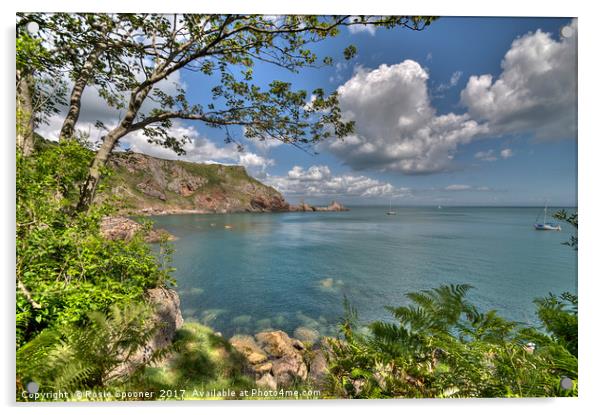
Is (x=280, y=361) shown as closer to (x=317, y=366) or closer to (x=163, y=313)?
(x=317, y=366)

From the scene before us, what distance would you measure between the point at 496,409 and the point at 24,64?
6.54 m

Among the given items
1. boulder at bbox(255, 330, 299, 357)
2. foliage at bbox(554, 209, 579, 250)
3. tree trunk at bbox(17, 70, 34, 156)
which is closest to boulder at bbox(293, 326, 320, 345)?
boulder at bbox(255, 330, 299, 357)

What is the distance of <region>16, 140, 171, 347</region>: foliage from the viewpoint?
216cm

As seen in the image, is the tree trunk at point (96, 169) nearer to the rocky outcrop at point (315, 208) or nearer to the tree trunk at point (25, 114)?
the tree trunk at point (25, 114)

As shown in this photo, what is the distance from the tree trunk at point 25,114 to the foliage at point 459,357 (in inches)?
177

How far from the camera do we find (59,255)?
242 cm

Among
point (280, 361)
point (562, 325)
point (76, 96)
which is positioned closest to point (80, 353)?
point (76, 96)

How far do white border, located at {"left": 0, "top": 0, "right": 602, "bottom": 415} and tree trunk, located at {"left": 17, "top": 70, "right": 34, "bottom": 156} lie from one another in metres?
0.09

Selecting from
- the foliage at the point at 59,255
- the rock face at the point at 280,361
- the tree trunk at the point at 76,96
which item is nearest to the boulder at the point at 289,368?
the rock face at the point at 280,361

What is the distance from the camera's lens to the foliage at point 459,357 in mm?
2281

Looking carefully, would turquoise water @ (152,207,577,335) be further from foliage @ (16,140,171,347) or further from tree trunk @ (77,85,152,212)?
tree trunk @ (77,85,152,212)

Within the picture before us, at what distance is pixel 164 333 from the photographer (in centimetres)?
326

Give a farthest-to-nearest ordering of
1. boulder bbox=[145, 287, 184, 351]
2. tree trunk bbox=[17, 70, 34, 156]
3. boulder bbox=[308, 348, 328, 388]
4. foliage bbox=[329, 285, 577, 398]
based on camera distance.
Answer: boulder bbox=[308, 348, 328, 388]
boulder bbox=[145, 287, 184, 351]
tree trunk bbox=[17, 70, 34, 156]
foliage bbox=[329, 285, 577, 398]
